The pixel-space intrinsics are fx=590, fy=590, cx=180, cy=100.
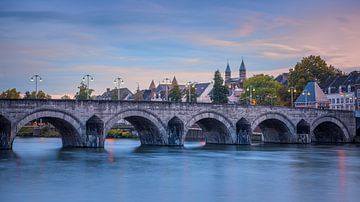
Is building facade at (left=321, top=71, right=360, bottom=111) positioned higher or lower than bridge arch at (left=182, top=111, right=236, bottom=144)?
higher

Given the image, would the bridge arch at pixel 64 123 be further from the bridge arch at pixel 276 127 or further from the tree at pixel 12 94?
the tree at pixel 12 94

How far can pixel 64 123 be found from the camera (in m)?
54.8

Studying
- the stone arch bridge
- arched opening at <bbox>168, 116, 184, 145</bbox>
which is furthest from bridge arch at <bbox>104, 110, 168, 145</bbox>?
arched opening at <bbox>168, 116, 184, 145</bbox>

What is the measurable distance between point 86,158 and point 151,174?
36.0ft

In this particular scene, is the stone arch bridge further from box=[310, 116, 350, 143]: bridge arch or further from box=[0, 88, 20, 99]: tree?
box=[0, 88, 20, 99]: tree

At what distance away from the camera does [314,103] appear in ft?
339

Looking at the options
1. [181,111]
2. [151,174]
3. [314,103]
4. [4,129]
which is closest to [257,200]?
[151,174]

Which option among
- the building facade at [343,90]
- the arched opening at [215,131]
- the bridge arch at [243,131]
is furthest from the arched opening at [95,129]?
the building facade at [343,90]

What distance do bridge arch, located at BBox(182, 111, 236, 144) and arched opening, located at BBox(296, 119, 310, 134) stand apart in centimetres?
1040

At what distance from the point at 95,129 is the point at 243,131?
19229 mm

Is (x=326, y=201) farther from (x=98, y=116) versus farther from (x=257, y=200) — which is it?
(x=98, y=116)

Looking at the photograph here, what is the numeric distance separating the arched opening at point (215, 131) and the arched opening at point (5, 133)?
934 inches

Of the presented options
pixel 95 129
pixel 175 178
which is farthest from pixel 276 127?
pixel 175 178

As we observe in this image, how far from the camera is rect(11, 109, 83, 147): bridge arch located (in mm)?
50619
